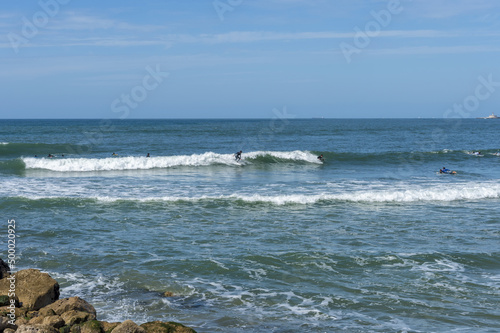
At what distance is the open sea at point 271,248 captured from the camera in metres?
8.70

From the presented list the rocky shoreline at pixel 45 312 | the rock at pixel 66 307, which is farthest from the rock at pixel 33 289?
the rock at pixel 66 307

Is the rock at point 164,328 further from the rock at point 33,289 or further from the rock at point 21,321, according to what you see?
the rock at point 33,289

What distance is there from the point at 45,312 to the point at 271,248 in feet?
21.4

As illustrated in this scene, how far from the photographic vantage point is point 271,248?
12789mm

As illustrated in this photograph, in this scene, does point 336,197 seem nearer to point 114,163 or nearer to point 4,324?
point 4,324

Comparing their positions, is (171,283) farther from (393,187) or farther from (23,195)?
(393,187)

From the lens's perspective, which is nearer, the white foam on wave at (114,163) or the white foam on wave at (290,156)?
the white foam on wave at (114,163)

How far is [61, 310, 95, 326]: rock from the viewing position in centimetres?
714

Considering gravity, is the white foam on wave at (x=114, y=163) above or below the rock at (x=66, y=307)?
above

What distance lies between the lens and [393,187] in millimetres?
23500

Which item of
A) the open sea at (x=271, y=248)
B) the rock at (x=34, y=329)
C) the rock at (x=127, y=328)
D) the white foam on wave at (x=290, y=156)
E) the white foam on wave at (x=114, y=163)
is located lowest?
the open sea at (x=271, y=248)

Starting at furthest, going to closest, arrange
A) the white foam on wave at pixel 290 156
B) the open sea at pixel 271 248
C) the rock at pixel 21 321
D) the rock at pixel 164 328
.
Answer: the white foam on wave at pixel 290 156
the open sea at pixel 271 248
the rock at pixel 21 321
the rock at pixel 164 328

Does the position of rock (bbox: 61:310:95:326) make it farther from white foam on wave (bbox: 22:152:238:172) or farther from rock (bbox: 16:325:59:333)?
white foam on wave (bbox: 22:152:238:172)

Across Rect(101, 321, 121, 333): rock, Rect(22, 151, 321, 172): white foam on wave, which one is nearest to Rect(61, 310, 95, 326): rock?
Rect(101, 321, 121, 333): rock
